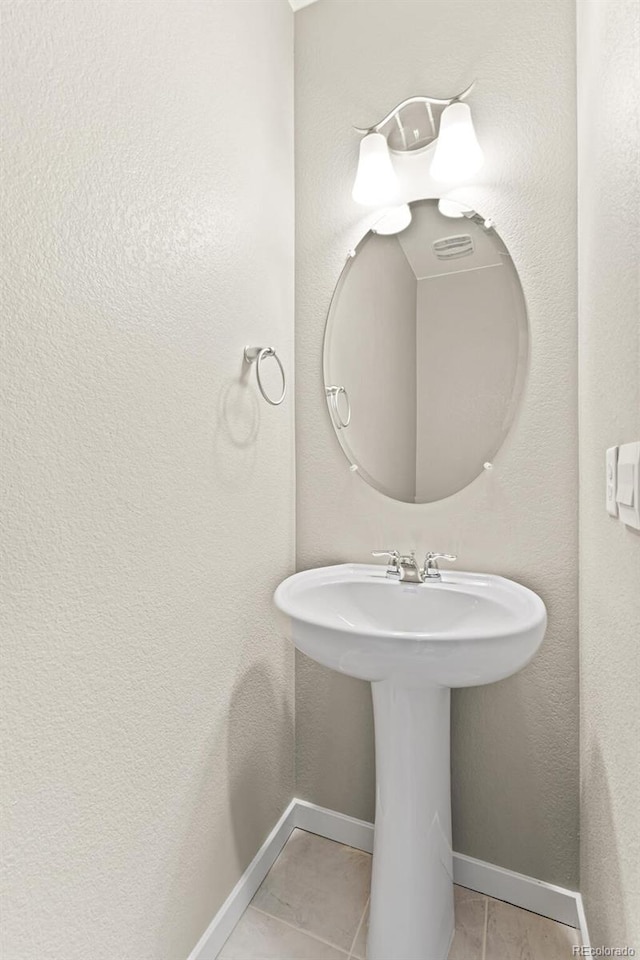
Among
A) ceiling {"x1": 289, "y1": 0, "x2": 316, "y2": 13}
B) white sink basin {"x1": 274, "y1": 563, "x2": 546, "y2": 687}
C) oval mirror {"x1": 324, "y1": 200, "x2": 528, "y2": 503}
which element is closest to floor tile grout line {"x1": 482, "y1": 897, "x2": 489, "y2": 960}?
white sink basin {"x1": 274, "y1": 563, "x2": 546, "y2": 687}

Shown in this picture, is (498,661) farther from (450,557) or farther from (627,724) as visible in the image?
(450,557)

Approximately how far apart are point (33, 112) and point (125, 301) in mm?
281

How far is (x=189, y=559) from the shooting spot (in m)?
1.04

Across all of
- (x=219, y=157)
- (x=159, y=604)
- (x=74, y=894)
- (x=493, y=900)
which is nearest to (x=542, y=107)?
(x=219, y=157)

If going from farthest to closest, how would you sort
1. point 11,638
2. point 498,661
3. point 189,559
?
1. point 189,559
2. point 498,661
3. point 11,638

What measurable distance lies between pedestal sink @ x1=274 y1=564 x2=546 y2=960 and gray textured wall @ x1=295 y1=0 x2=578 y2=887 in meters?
0.12

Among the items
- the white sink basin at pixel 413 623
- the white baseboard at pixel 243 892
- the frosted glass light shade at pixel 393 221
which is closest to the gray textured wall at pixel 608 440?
the white sink basin at pixel 413 623

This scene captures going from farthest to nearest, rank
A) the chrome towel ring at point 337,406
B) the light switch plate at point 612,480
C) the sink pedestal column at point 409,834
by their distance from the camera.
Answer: the chrome towel ring at point 337,406 < the sink pedestal column at point 409,834 < the light switch plate at point 612,480

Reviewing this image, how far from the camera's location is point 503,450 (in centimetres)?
126

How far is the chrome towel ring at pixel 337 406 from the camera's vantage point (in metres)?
1.45

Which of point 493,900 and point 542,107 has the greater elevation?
point 542,107

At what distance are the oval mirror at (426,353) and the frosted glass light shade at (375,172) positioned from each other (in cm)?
9

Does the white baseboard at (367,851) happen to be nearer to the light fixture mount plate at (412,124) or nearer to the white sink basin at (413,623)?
the white sink basin at (413,623)

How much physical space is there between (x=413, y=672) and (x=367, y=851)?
0.92 m
